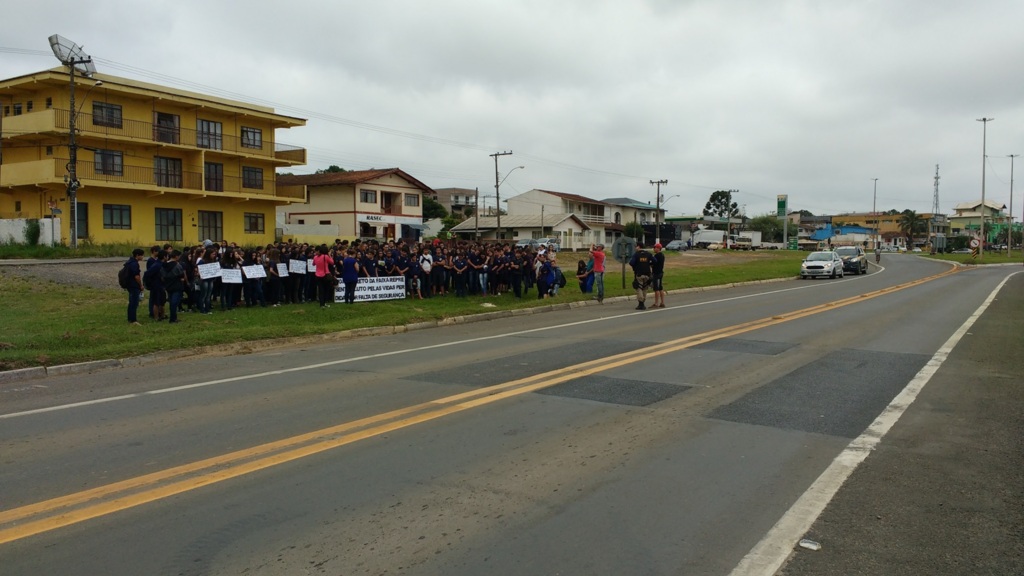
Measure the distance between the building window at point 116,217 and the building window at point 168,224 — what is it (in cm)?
182

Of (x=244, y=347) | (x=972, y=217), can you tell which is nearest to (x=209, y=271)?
(x=244, y=347)

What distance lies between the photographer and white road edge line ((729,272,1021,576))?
13.1 ft

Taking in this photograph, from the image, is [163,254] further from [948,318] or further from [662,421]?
[948,318]

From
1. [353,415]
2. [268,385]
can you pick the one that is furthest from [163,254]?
[353,415]

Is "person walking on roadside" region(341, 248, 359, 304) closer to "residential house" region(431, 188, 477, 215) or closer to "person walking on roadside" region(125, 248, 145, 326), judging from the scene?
"person walking on roadside" region(125, 248, 145, 326)

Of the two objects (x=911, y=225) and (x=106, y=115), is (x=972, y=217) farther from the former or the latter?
(x=106, y=115)

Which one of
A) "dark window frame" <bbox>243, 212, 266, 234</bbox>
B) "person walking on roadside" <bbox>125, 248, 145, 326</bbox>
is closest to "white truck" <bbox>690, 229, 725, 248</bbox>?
"dark window frame" <bbox>243, 212, 266, 234</bbox>

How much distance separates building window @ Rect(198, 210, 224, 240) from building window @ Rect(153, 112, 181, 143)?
479cm

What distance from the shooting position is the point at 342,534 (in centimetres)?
429

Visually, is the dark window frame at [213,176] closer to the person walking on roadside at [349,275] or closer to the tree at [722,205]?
the person walking on roadside at [349,275]

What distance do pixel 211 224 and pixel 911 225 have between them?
134 meters

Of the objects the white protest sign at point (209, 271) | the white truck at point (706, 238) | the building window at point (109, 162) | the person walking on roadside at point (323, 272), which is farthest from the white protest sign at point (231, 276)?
the white truck at point (706, 238)

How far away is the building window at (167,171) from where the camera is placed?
40406 mm

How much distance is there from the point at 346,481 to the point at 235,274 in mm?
13037
